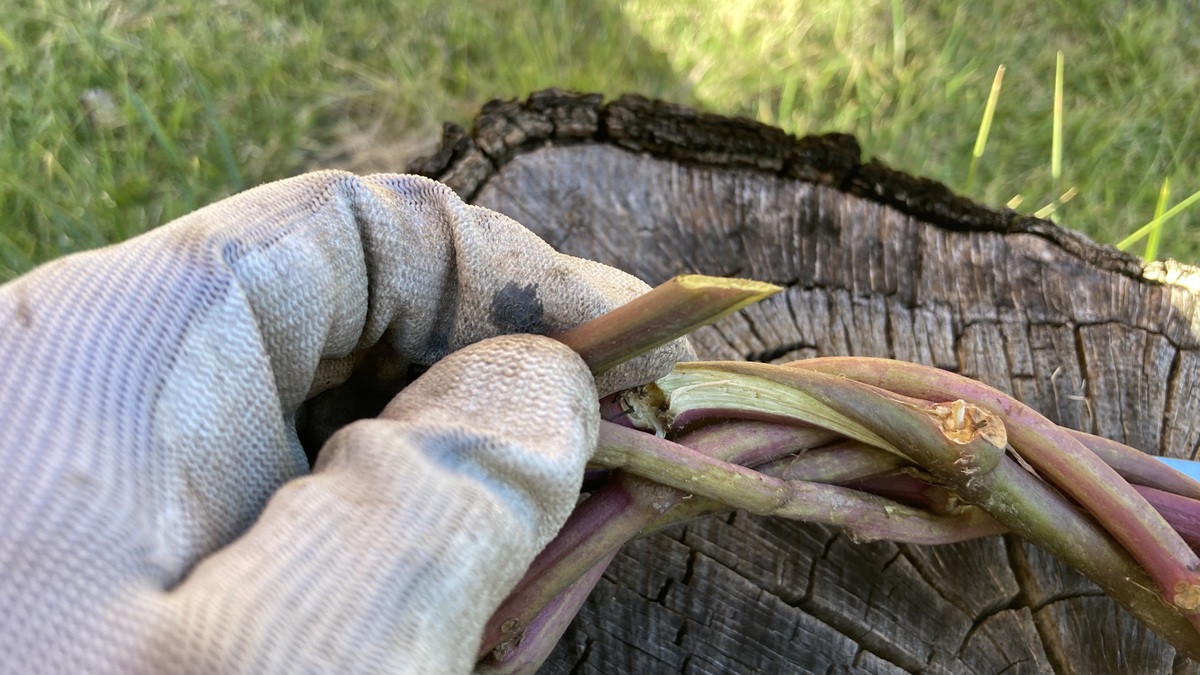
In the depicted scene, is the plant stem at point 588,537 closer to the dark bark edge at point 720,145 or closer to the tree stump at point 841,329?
the tree stump at point 841,329

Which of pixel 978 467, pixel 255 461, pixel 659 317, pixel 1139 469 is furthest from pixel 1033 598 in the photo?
pixel 255 461

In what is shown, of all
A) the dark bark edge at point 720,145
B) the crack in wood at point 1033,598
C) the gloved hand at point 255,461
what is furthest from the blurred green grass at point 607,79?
the gloved hand at point 255,461

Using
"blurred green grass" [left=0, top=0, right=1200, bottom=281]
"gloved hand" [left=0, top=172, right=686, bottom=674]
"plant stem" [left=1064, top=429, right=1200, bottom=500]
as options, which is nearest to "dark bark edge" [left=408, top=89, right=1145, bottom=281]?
"plant stem" [left=1064, top=429, right=1200, bottom=500]

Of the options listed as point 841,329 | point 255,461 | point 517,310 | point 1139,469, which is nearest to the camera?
point 255,461

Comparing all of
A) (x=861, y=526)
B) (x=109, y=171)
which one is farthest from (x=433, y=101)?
(x=861, y=526)

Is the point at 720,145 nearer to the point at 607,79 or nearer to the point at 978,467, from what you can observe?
the point at 978,467

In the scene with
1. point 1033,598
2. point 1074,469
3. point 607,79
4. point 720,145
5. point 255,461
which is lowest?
point 255,461

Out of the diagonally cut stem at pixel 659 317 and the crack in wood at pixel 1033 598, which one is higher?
the diagonally cut stem at pixel 659 317
